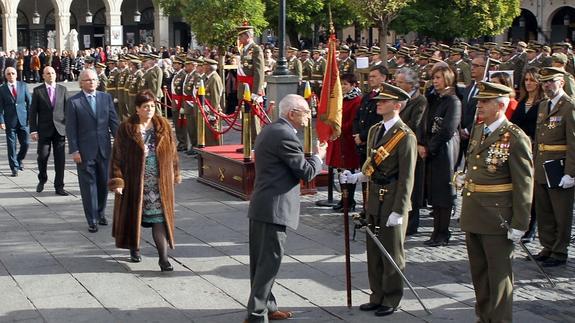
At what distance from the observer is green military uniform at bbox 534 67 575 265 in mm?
8477

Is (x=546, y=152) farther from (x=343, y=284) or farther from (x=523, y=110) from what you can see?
(x=343, y=284)

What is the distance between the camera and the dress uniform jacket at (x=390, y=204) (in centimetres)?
705

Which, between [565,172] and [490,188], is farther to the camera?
[565,172]

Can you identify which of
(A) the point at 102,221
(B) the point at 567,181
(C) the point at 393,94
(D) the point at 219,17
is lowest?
(A) the point at 102,221

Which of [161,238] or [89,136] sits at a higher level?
[89,136]

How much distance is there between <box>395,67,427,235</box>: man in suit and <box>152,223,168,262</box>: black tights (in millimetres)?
2822

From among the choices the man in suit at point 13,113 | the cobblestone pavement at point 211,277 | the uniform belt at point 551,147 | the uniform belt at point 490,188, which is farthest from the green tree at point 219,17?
the uniform belt at point 490,188

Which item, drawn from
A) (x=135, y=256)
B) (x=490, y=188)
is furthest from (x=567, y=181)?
(x=135, y=256)

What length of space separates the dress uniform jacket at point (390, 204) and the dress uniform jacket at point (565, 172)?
2168 millimetres

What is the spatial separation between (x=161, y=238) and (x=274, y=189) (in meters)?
2.22

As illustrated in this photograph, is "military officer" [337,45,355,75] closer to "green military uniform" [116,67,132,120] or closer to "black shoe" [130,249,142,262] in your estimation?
"green military uniform" [116,67,132,120]

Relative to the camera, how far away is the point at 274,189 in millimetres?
6695

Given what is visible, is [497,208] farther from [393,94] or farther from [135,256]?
[135,256]

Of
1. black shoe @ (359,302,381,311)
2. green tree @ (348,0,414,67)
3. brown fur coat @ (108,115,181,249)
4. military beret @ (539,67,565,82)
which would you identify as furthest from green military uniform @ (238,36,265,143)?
green tree @ (348,0,414,67)
